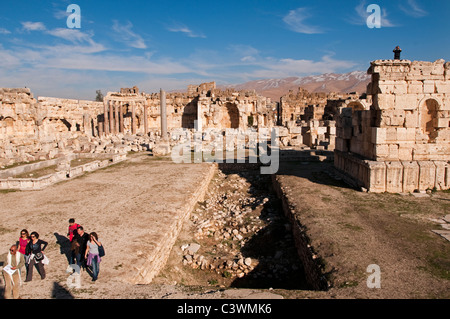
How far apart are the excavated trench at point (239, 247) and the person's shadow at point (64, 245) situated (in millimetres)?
1949

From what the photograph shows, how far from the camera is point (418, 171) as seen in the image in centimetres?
866

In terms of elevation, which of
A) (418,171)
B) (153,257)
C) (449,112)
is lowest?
(153,257)

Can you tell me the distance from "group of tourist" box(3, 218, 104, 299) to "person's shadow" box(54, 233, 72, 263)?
414mm

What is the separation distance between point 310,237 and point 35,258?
489cm

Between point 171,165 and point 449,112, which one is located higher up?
point 449,112

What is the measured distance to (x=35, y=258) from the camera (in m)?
4.97

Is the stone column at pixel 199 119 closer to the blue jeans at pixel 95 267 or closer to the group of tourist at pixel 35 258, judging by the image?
the group of tourist at pixel 35 258

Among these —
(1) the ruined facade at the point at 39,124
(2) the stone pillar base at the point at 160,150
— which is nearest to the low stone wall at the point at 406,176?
(2) the stone pillar base at the point at 160,150

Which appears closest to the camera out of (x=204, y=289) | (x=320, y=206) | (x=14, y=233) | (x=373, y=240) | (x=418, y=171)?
(x=204, y=289)

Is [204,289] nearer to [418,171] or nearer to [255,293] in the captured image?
[255,293]

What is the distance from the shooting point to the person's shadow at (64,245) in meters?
5.98
